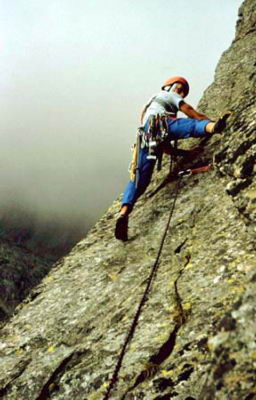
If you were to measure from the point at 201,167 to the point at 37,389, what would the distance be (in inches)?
208

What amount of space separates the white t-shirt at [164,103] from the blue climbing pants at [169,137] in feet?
1.07

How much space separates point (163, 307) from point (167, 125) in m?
3.86

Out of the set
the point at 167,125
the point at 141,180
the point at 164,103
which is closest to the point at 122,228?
the point at 141,180

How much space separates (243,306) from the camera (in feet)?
9.05

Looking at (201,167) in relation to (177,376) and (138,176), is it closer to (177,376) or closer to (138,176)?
(138,176)

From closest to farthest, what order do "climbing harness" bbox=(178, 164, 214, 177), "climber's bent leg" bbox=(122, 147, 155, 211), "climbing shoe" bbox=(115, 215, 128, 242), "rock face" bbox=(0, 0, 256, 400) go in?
"rock face" bbox=(0, 0, 256, 400)
"climbing shoe" bbox=(115, 215, 128, 242)
"climber's bent leg" bbox=(122, 147, 155, 211)
"climbing harness" bbox=(178, 164, 214, 177)

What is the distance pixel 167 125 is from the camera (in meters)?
7.64

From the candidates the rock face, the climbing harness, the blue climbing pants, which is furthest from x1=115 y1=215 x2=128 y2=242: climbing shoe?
the climbing harness

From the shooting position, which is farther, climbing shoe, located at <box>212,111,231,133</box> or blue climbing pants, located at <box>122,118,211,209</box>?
blue climbing pants, located at <box>122,118,211,209</box>

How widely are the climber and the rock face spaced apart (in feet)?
1.60

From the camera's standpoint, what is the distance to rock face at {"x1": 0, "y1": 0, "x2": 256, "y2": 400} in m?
3.15

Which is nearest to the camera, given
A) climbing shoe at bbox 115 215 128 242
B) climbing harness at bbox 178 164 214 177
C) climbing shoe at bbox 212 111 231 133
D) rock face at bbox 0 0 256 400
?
rock face at bbox 0 0 256 400

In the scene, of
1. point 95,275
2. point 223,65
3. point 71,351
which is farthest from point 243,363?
point 223,65

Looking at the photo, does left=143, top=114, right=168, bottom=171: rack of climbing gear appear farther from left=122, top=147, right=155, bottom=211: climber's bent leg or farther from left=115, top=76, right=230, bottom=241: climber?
left=122, top=147, right=155, bottom=211: climber's bent leg
